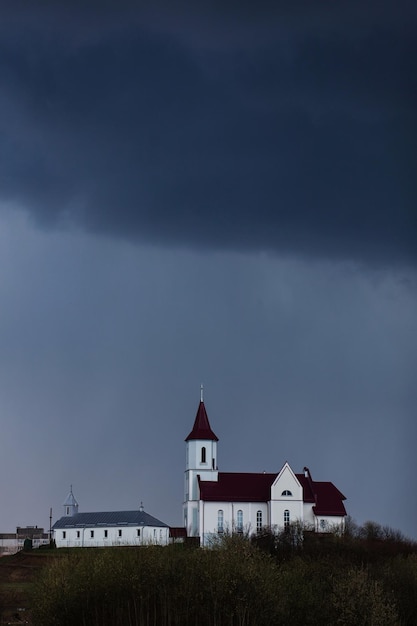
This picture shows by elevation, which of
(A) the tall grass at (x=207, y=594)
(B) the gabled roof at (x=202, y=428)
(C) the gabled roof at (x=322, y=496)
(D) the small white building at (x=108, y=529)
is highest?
(B) the gabled roof at (x=202, y=428)

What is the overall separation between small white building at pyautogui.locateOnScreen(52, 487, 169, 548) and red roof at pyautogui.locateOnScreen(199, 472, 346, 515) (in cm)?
715

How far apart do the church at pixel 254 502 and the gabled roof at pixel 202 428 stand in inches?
97.8

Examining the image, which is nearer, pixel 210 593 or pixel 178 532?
pixel 210 593

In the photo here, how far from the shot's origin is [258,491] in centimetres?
12275

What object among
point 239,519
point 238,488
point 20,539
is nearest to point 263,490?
point 238,488

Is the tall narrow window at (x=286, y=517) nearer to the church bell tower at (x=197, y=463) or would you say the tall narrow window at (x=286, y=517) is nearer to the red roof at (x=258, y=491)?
the red roof at (x=258, y=491)

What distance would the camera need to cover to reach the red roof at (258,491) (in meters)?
122

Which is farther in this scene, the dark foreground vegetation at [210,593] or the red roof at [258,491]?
the red roof at [258,491]

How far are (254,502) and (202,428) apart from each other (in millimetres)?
11836

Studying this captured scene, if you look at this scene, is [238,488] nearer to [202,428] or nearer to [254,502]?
[254,502]

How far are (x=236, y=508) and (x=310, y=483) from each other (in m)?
9.63

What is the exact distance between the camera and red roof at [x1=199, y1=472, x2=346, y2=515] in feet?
400

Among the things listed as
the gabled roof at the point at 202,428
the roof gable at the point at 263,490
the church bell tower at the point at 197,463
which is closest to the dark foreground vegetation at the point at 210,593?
the roof gable at the point at 263,490

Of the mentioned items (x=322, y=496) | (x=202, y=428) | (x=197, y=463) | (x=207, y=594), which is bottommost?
(x=207, y=594)
